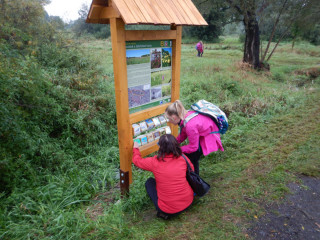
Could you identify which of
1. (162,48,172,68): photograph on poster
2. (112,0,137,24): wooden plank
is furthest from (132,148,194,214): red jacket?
(112,0,137,24): wooden plank

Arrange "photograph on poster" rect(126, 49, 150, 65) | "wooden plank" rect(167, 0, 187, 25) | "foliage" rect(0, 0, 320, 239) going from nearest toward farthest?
"foliage" rect(0, 0, 320, 239) → "photograph on poster" rect(126, 49, 150, 65) → "wooden plank" rect(167, 0, 187, 25)

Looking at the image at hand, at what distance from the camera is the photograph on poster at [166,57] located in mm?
3587

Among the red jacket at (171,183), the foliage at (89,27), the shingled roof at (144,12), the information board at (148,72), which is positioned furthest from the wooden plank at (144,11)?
the foliage at (89,27)

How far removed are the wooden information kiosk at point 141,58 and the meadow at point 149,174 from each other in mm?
648

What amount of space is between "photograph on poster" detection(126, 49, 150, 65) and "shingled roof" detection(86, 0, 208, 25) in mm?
471

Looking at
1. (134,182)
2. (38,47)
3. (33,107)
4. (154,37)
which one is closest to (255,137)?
(134,182)

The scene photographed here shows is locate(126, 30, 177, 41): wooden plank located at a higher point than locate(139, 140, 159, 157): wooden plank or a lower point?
higher

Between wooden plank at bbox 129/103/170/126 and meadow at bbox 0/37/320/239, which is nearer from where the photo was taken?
meadow at bbox 0/37/320/239

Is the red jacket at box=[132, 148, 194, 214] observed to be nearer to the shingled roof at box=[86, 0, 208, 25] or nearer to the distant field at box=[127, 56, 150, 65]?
the distant field at box=[127, 56, 150, 65]

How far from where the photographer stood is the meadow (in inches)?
110

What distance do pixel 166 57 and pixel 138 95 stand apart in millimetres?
815

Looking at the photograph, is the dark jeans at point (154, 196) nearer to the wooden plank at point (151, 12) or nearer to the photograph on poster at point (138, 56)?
the photograph on poster at point (138, 56)

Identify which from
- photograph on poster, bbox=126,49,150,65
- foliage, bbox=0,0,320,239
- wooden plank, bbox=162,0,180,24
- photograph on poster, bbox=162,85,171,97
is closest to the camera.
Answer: foliage, bbox=0,0,320,239

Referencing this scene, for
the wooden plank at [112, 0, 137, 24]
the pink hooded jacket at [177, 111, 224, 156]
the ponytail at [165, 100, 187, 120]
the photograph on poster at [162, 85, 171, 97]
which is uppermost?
the wooden plank at [112, 0, 137, 24]
